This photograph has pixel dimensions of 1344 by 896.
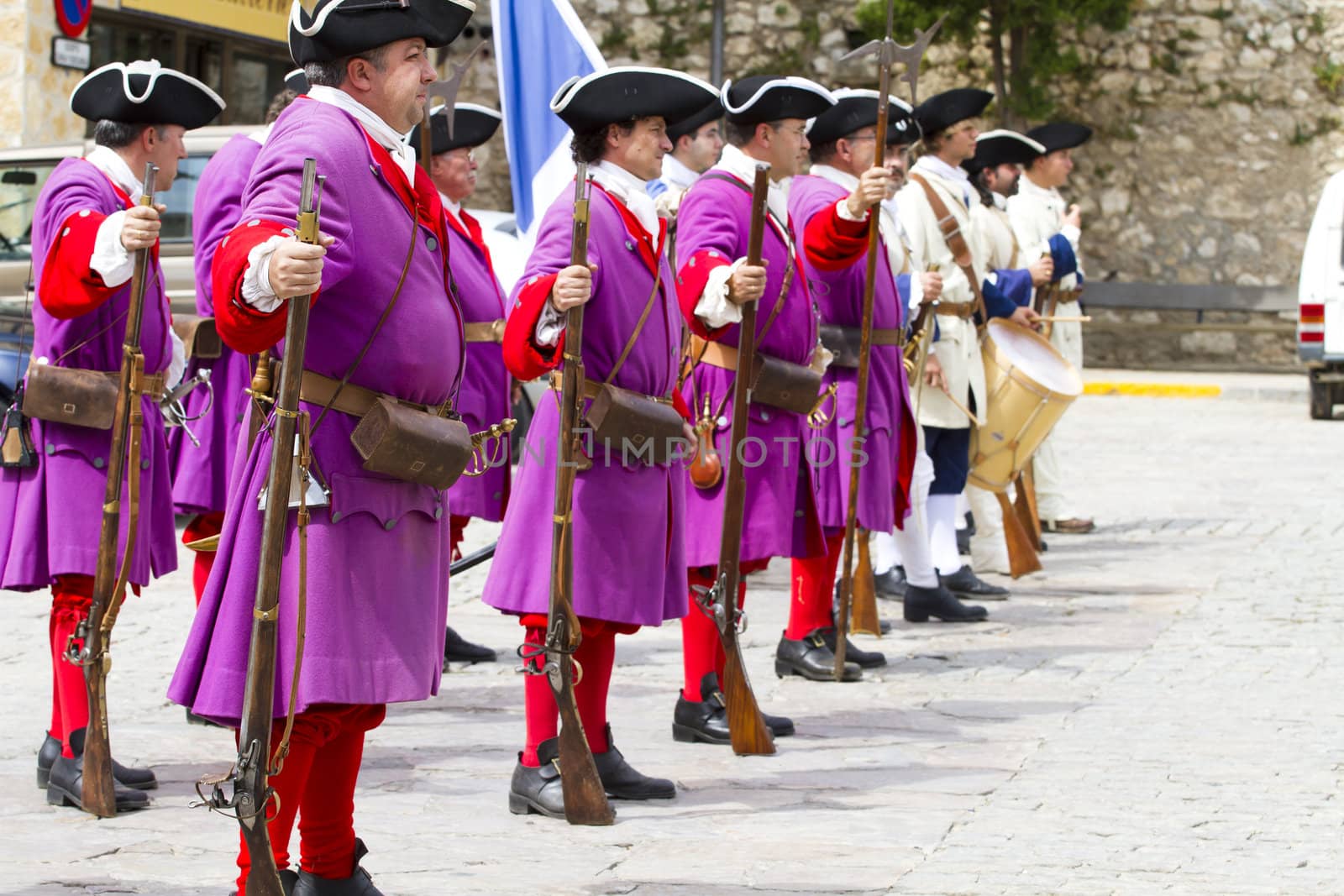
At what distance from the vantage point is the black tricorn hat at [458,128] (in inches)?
268

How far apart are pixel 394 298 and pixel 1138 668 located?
4144 mm

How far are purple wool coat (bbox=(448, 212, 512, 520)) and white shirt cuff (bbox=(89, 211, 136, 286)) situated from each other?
1.13 metres

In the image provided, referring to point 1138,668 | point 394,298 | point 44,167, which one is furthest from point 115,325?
point 44,167

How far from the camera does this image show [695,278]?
568cm

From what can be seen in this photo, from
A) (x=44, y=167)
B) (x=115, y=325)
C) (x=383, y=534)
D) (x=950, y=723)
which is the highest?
(x=44, y=167)

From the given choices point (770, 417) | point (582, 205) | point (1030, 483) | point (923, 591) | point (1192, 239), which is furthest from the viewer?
point (1192, 239)

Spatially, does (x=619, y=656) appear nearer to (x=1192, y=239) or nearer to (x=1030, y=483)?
(x=1030, y=483)

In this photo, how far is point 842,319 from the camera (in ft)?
23.3

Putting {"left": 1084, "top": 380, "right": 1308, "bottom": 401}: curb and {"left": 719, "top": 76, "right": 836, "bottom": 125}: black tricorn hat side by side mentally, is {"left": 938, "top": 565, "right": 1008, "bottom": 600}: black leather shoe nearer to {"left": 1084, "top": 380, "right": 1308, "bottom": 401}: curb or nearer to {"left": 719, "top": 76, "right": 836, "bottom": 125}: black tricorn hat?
{"left": 719, "top": 76, "right": 836, "bottom": 125}: black tricorn hat

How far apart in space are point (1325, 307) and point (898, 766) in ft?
39.5

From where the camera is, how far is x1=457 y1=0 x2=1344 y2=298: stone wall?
20.8m

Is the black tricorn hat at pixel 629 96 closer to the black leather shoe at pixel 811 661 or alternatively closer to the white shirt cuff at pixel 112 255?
the white shirt cuff at pixel 112 255

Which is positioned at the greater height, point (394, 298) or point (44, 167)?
point (44, 167)

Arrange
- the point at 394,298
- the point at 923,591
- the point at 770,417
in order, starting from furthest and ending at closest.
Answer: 1. the point at 923,591
2. the point at 770,417
3. the point at 394,298
